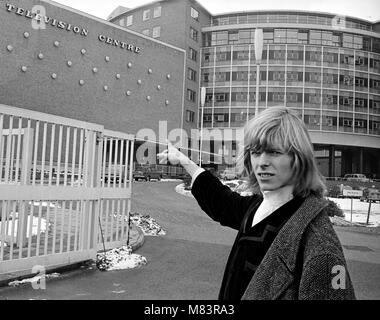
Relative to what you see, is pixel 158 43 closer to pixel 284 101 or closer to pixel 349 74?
pixel 284 101

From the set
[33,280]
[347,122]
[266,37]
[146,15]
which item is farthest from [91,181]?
[146,15]

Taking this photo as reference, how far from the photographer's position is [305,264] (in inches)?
38.4

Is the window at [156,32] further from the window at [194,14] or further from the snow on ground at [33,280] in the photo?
the snow on ground at [33,280]

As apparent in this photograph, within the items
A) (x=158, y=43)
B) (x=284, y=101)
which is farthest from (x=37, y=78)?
(x=284, y=101)

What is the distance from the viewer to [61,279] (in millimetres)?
4008

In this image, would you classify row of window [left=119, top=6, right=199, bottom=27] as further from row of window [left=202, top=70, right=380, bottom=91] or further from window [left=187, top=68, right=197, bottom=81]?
row of window [left=202, top=70, right=380, bottom=91]

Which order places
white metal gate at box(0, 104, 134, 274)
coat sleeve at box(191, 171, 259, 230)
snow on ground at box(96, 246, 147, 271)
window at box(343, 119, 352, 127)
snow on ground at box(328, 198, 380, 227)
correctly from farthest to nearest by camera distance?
window at box(343, 119, 352, 127) < snow on ground at box(328, 198, 380, 227) < snow on ground at box(96, 246, 147, 271) < white metal gate at box(0, 104, 134, 274) < coat sleeve at box(191, 171, 259, 230)

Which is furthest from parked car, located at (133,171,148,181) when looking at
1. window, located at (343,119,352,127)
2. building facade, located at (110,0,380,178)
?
window, located at (343,119,352,127)

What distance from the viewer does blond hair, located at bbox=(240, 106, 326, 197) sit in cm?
107

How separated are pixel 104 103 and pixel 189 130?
11969 millimetres

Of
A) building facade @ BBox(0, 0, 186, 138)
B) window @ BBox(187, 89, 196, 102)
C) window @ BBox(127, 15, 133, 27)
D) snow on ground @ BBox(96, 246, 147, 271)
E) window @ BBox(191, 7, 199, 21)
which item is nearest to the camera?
snow on ground @ BBox(96, 246, 147, 271)

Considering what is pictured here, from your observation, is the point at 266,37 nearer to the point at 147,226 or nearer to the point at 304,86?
the point at 304,86

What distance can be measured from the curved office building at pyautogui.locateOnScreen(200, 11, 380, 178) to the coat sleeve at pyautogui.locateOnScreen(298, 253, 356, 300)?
35.2 metres

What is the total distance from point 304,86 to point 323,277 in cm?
4151
